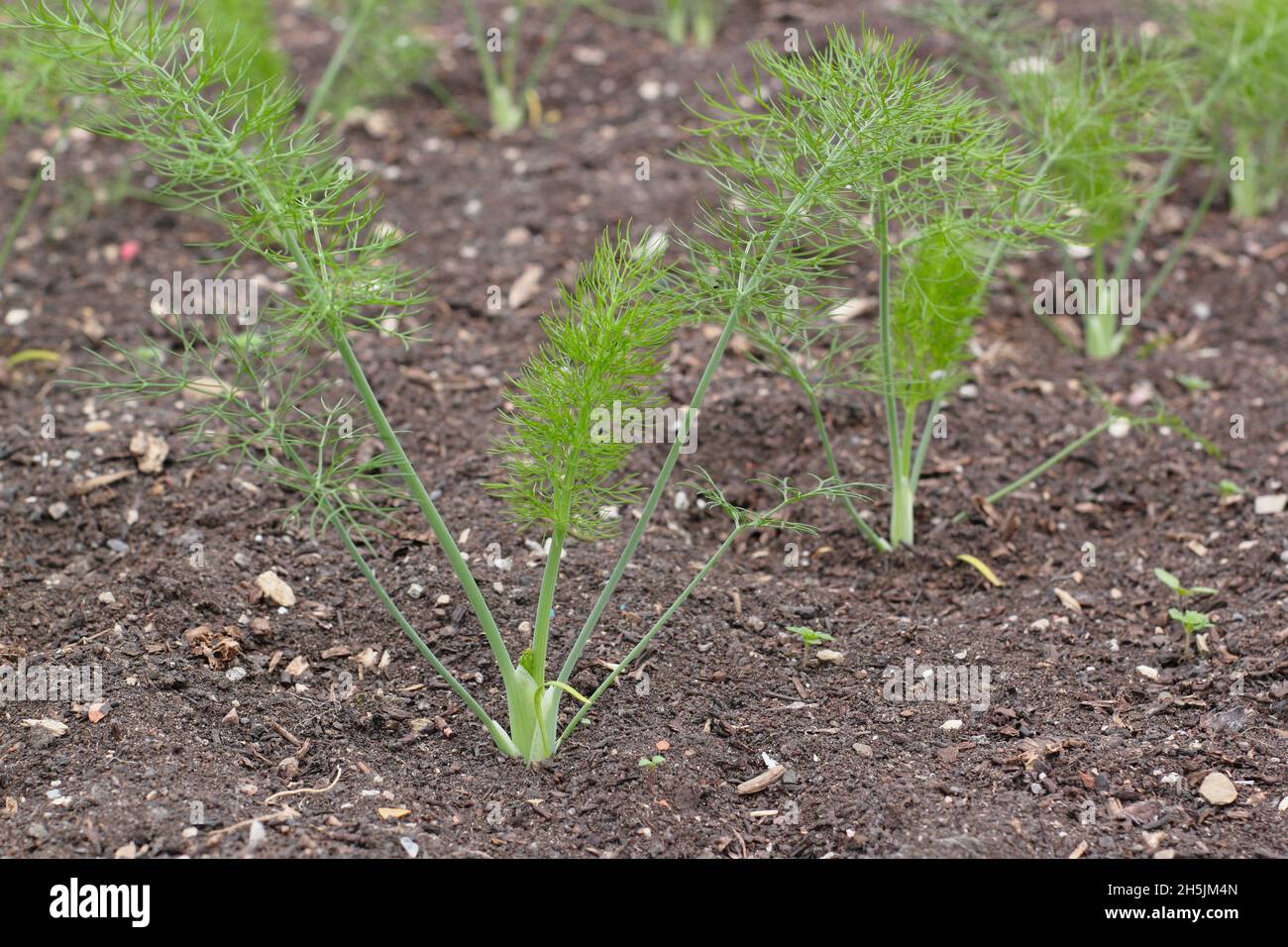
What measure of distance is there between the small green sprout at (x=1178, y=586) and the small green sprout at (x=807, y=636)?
2.67 feet

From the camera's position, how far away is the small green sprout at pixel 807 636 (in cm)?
275

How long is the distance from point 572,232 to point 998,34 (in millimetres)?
1413

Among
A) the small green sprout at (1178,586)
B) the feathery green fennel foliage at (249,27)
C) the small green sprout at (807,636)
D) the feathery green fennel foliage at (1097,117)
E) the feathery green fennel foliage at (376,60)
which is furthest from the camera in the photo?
the feathery green fennel foliage at (376,60)

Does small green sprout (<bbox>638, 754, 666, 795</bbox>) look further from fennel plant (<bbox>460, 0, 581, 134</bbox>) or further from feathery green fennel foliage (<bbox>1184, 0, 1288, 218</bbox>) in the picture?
fennel plant (<bbox>460, 0, 581, 134</bbox>)

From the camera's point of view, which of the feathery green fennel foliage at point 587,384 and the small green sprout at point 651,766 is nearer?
the feathery green fennel foliage at point 587,384

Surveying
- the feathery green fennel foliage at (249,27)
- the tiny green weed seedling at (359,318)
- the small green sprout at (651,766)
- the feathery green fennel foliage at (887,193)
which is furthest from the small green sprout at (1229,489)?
the feathery green fennel foliage at (249,27)

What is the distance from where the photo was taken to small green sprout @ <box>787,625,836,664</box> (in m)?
2.75

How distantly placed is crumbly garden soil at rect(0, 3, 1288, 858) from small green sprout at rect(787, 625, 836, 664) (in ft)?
0.14

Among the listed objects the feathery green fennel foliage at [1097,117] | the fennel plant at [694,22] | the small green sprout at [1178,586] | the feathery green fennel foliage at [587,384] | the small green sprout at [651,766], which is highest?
the fennel plant at [694,22]

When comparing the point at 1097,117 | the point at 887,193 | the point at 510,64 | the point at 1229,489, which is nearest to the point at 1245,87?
the point at 1097,117

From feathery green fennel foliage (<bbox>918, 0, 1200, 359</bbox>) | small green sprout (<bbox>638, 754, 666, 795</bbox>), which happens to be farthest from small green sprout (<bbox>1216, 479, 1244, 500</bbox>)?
small green sprout (<bbox>638, 754, 666, 795</bbox>)

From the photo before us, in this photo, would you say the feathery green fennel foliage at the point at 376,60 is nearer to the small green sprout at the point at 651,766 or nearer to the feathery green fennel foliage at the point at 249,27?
the feathery green fennel foliage at the point at 249,27

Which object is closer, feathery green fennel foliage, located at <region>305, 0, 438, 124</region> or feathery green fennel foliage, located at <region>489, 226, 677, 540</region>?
feathery green fennel foliage, located at <region>489, 226, 677, 540</region>

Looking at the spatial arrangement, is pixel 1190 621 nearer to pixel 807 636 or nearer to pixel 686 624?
pixel 807 636
